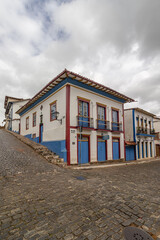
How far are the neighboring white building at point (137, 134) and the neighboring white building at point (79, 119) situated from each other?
338 cm

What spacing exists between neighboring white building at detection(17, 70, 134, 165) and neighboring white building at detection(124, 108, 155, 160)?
11.1 ft

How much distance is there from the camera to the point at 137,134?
61.0 feet

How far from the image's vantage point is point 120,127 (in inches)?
595

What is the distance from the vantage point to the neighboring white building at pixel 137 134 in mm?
17725

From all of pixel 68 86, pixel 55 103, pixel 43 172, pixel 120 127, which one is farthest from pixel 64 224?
pixel 120 127

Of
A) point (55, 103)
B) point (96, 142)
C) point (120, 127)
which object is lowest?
point (96, 142)

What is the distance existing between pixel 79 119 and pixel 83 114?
82 cm

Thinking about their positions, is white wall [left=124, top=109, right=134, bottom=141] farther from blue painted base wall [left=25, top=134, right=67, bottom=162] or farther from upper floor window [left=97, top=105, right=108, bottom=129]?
blue painted base wall [left=25, top=134, right=67, bottom=162]

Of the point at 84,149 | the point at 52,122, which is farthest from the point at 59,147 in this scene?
the point at 52,122

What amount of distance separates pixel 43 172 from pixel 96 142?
6521 mm

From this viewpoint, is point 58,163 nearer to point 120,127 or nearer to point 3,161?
point 3,161

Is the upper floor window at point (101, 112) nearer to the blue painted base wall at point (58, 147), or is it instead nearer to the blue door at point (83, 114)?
the blue door at point (83, 114)

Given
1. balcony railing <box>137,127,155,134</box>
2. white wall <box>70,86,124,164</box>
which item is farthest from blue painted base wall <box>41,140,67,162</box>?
balcony railing <box>137,127,155,134</box>

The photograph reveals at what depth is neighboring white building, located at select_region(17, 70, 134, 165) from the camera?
10.8 metres
